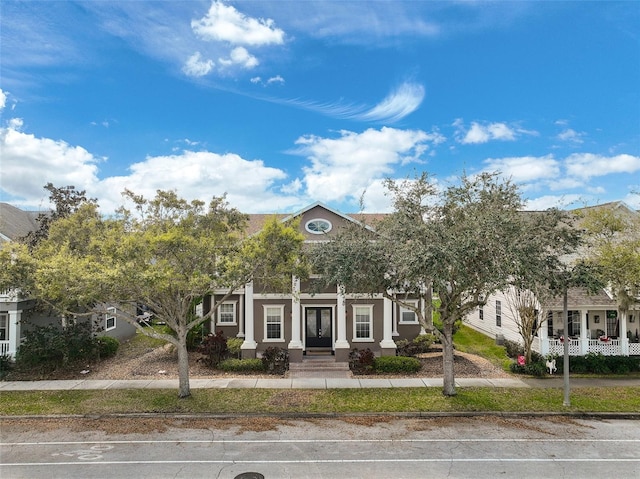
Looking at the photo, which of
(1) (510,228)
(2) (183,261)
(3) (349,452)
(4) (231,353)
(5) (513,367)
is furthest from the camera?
(4) (231,353)

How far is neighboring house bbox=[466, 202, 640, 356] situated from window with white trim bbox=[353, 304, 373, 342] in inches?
226

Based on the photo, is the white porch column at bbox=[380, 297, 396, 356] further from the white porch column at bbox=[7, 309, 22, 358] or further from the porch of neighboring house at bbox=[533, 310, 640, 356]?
the white porch column at bbox=[7, 309, 22, 358]

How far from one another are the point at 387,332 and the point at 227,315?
915 cm

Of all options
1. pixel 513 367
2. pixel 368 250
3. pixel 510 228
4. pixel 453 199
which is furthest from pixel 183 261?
pixel 513 367

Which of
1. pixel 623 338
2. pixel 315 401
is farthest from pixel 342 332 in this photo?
pixel 623 338

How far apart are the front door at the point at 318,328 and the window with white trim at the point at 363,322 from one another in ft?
4.79

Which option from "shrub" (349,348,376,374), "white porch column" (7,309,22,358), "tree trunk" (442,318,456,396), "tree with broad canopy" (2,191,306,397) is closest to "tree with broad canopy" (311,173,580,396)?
"tree trunk" (442,318,456,396)

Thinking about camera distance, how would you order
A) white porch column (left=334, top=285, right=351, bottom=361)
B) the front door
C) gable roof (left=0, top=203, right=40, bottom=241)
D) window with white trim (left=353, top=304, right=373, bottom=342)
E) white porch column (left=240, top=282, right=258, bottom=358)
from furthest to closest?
gable roof (left=0, top=203, right=40, bottom=241)
the front door
window with white trim (left=353, top=304, right=373, bottom=342)
white porch column (left=334, top=285, right=351, bottom=361)
white porch column (left=240, top=282, right=258, bottom=358)

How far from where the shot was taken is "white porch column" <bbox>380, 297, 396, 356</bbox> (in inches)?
839

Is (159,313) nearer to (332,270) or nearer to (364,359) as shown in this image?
(332,270)

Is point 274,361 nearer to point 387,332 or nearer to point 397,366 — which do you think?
point 397,366

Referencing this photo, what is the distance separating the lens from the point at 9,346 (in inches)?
792

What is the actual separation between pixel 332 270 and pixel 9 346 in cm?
1633

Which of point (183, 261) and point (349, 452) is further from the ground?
point (183, 261)
